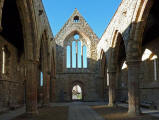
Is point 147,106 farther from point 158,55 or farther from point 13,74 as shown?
point 13,74

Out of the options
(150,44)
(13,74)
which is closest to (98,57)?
(150,44)

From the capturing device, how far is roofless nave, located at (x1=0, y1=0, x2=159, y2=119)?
385 inches

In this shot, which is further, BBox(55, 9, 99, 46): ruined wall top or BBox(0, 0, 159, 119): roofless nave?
BBox(55, 9, 99, 46): ruined wall top

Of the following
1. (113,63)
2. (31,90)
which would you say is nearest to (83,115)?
(31,90)

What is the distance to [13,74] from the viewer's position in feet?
51.6

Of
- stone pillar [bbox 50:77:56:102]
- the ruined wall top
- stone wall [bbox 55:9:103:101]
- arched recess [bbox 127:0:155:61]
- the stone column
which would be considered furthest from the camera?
the ruined wall top

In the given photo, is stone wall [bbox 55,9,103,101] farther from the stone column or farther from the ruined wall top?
the stone column

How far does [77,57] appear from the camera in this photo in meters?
24.0

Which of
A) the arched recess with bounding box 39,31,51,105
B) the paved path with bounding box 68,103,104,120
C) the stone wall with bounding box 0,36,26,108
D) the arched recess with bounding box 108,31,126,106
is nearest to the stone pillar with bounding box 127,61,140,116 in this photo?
the paved path with bounding box 68,103,104,120

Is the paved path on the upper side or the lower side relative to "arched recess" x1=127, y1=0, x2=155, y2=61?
lower

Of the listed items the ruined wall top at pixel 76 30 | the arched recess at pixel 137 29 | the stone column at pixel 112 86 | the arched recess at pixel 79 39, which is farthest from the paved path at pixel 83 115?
the ruined wall top at pixel 76 30

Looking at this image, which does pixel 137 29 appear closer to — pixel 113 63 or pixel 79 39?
pixel 113 63

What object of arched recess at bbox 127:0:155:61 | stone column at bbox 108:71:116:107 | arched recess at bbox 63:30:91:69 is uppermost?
arched recess at bbox 63:30:91:69

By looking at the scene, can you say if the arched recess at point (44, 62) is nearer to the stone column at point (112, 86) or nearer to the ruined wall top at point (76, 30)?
the stone column at point (112, 86)
